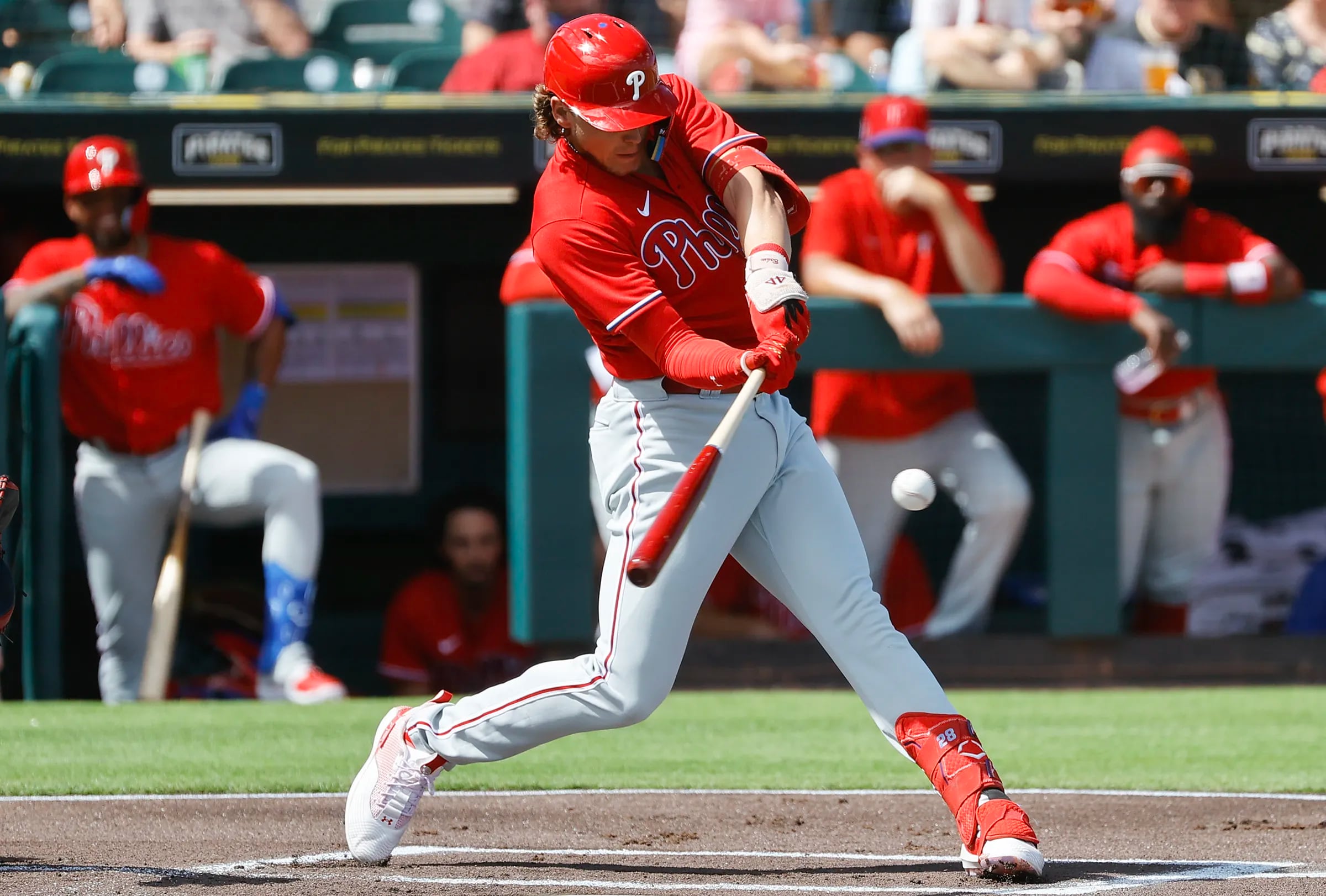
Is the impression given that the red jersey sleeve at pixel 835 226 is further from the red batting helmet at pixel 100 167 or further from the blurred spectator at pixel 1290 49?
the blurred spectator at pixel 1290 49

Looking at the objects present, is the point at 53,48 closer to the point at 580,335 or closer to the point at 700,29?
the point at 700,29

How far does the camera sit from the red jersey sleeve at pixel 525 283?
241 inches

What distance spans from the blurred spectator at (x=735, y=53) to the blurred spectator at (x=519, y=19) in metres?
0.43

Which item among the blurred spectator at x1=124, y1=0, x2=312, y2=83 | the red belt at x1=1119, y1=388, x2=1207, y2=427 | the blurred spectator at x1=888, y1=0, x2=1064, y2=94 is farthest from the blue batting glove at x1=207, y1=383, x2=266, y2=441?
the red belt at x1=1119, y1=388, x2=1207, y2=427

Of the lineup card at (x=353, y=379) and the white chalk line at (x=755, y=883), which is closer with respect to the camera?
the white chalk line at (x=755, y=883)

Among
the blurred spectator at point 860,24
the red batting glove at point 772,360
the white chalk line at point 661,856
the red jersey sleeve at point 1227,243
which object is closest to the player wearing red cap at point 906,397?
the red jersey sleeve at point 1227,243

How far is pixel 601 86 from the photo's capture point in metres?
3.14

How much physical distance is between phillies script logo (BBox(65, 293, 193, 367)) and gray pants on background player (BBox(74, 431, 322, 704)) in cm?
30

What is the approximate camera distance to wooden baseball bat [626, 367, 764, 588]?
9.50 ft

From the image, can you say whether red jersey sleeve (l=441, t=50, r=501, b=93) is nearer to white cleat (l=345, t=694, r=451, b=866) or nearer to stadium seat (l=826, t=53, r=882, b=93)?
stadium seat (l=826, t=53, r=882, b=93)

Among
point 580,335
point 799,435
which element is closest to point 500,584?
point 580,335

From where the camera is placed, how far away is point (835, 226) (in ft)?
20.2

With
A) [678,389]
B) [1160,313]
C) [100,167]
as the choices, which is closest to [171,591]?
[100,167]

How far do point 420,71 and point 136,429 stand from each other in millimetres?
2050
